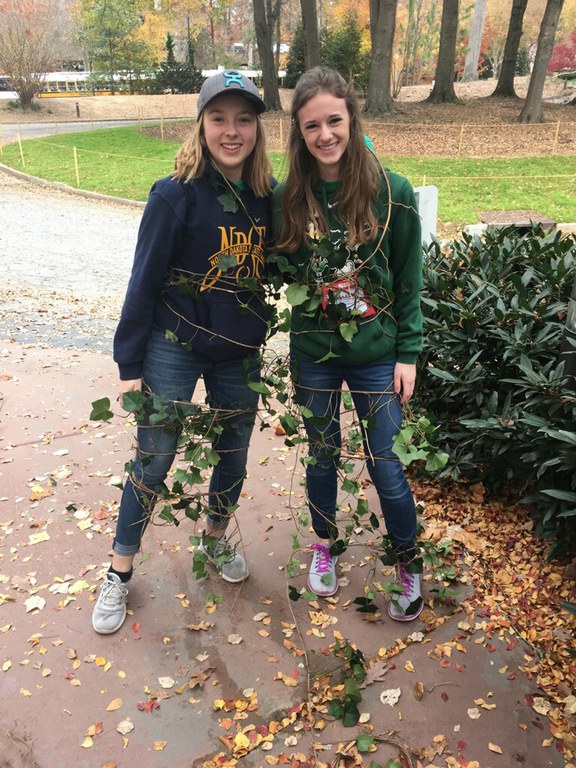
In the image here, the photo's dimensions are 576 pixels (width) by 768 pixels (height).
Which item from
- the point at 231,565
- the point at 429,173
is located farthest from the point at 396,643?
the point at 429,173

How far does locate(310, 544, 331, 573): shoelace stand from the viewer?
2.72 m

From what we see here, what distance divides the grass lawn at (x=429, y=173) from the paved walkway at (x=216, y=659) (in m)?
8.49

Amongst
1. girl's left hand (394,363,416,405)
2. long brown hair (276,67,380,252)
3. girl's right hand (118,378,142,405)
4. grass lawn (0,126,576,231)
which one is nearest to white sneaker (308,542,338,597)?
girl's left hand (394,363,416,405)

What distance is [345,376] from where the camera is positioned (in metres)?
2.37

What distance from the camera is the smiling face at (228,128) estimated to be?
206 centimetres

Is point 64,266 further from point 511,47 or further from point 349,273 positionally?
point 511,47

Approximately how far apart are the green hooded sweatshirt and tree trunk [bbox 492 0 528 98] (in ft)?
88.3

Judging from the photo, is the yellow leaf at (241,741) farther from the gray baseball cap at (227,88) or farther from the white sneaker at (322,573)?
the gray baseball cap at (227,88)

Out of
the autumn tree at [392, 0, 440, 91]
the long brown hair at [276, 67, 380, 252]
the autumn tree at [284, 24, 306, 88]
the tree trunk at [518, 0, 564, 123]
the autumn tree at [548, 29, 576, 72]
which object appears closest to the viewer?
the long brown hair at [276, 67, 380, 252]

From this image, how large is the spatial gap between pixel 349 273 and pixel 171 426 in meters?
0.82

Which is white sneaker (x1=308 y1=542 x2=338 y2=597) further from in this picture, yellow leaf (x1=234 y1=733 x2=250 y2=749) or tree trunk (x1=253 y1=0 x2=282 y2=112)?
tree trunk (x1=253 y1=0 x2=282 y2=112)

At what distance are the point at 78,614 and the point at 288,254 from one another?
5.42 ft

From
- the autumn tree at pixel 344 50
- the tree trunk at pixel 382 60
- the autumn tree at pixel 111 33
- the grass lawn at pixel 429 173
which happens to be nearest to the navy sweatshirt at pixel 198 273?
the grass lawn at pixel 429 173

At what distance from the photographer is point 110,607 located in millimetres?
2494
